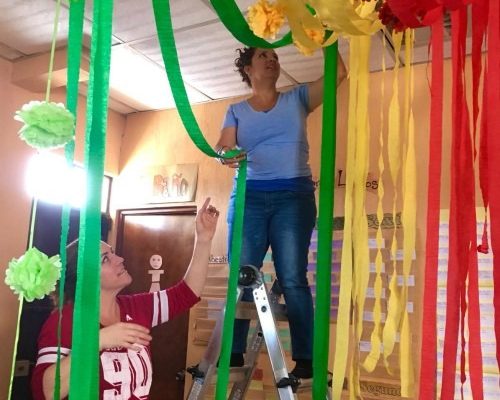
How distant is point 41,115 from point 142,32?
1910 millimetres

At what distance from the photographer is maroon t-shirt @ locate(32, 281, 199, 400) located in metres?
1.32

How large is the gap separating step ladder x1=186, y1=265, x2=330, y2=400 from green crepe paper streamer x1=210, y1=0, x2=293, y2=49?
2.55ft

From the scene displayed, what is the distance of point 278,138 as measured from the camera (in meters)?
1.71

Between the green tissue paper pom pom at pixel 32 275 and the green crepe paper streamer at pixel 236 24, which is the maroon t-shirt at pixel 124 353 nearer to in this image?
the green tissue paper pom pom at pixel 32 275

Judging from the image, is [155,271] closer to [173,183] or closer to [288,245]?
[173,183]

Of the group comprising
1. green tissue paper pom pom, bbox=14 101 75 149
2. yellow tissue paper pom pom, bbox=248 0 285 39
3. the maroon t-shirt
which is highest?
yellow tissue paper pom pom, bbox=248 0 285 39

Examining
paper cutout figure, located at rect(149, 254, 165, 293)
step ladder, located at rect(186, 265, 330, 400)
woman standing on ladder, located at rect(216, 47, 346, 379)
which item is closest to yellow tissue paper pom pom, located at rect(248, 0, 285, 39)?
woman standing on ladder, located at rect(216, 47, 346, 379)

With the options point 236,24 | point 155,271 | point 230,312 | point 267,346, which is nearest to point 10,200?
point 155,271

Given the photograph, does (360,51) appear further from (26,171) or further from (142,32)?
(26,171)

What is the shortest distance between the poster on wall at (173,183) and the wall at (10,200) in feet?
2.47

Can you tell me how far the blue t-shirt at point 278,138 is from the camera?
1684mm

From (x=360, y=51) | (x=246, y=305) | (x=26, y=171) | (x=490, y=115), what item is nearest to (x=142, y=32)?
(x=26, y=171)

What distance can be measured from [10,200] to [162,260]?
3.06 ft

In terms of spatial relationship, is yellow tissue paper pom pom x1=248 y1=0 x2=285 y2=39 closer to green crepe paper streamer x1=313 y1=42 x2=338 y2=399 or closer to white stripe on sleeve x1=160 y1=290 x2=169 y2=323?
green crepe paper streamer x1=313 y1=42 x2=338 y2=399
